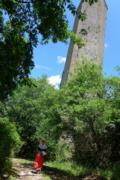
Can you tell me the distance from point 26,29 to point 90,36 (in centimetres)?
2262

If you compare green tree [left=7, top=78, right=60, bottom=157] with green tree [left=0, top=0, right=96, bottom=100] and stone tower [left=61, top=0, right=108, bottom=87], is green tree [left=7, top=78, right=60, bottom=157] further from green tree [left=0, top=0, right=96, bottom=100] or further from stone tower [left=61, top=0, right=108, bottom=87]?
green tree [left=0, top=0, right=96, bottom=100]

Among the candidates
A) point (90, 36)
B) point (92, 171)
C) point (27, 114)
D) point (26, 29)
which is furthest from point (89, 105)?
point (90, 36)

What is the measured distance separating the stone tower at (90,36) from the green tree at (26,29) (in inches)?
778

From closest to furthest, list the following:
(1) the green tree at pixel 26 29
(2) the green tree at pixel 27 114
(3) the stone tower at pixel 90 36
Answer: (1) the green tree at pixel 26 29 → (2) the green tree at pixel 27 114 → (3) the stone tower at pixel 90 36

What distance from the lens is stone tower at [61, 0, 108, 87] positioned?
32.8 m

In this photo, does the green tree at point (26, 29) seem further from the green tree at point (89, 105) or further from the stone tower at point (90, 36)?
the stone tower at point (90, 36)

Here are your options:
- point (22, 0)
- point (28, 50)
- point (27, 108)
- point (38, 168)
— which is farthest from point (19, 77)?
point (27, 108)

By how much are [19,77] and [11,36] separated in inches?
77.1

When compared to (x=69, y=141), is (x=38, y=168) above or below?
below

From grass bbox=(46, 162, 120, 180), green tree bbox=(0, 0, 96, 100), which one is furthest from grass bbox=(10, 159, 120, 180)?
green tree bbox=(0, 0, 96, 100)

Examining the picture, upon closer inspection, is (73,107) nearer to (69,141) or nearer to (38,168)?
(38,168)

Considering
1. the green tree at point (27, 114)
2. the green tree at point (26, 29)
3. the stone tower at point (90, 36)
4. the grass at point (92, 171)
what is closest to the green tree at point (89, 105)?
the grass at point (92, 171)

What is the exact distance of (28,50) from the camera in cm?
1245

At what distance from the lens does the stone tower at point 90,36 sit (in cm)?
3278
